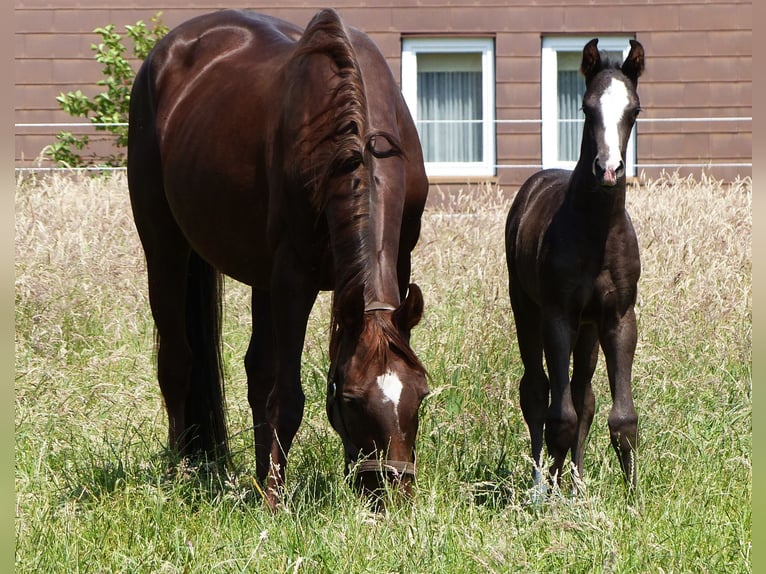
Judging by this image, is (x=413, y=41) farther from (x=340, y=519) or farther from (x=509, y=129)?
(x=340, y=519)

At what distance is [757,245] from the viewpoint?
1.23m

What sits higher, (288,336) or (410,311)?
(410,311)

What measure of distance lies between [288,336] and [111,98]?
9407 millimetres

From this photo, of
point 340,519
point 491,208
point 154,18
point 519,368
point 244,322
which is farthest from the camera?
point 154,18

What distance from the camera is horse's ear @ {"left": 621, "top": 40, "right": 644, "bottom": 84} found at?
12.8 feet

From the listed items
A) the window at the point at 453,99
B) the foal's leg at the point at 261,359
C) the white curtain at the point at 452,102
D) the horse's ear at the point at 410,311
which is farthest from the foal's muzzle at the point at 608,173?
the white curtain at the point at 452,102

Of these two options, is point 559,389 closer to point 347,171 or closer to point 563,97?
point 347,171

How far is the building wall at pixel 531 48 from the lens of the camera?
13.2 metres

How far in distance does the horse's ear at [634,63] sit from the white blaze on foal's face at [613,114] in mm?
118

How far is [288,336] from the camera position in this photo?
3.99 metres

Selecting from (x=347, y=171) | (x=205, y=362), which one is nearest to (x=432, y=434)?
(x=205, y=362)

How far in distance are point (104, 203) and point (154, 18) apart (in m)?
4.73

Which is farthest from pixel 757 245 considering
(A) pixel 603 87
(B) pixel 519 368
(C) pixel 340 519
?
(B) pixel 519 368

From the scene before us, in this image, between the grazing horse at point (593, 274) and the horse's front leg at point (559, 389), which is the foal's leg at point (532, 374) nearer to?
the grazing horse at point (593, 274)
